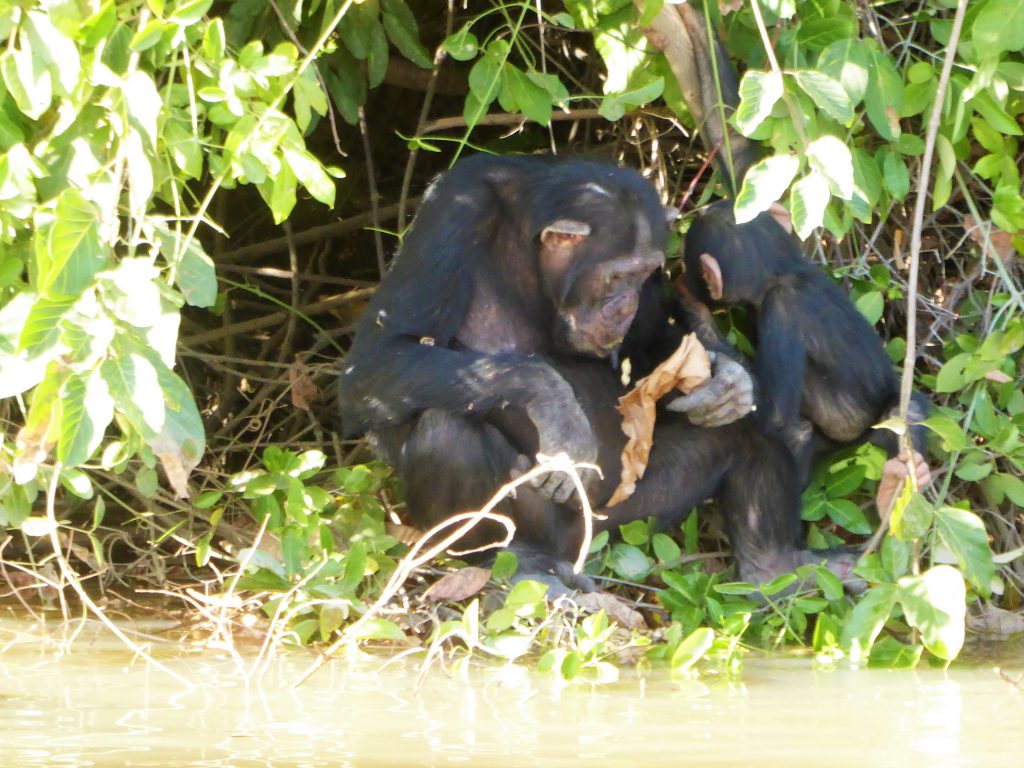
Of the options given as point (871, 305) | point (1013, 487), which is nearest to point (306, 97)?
point (871, 305)

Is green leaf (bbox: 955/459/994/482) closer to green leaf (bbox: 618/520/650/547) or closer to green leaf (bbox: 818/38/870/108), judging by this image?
green leaf (bbox: 618/520/650/547)

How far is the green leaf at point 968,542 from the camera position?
3816mm

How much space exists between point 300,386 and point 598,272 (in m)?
1.43

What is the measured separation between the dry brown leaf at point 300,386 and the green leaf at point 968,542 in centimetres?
260

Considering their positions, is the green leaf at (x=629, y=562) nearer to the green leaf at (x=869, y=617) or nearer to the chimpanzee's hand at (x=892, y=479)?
the chimpanzee's hand at (x=892, y=479)

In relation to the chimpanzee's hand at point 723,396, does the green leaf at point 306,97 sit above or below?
above

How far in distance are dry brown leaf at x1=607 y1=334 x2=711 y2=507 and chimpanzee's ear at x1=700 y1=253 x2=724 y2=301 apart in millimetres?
244

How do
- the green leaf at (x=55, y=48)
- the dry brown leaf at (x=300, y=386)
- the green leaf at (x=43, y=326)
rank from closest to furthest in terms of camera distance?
the green leaf at (x=43, y=326) → the green leaf at (x=55, y=48) → the dry brown leaf at (x=300, y=386)

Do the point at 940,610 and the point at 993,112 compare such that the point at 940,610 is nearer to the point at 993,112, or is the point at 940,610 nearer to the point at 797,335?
the point at 797,335

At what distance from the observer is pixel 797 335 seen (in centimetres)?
486

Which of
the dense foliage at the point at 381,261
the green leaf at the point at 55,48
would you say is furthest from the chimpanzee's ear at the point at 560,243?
the green leaf at the point at 55,48

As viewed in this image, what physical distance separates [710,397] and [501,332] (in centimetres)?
72

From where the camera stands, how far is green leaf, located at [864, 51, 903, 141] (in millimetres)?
4438

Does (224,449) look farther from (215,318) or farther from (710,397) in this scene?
(710,397)
